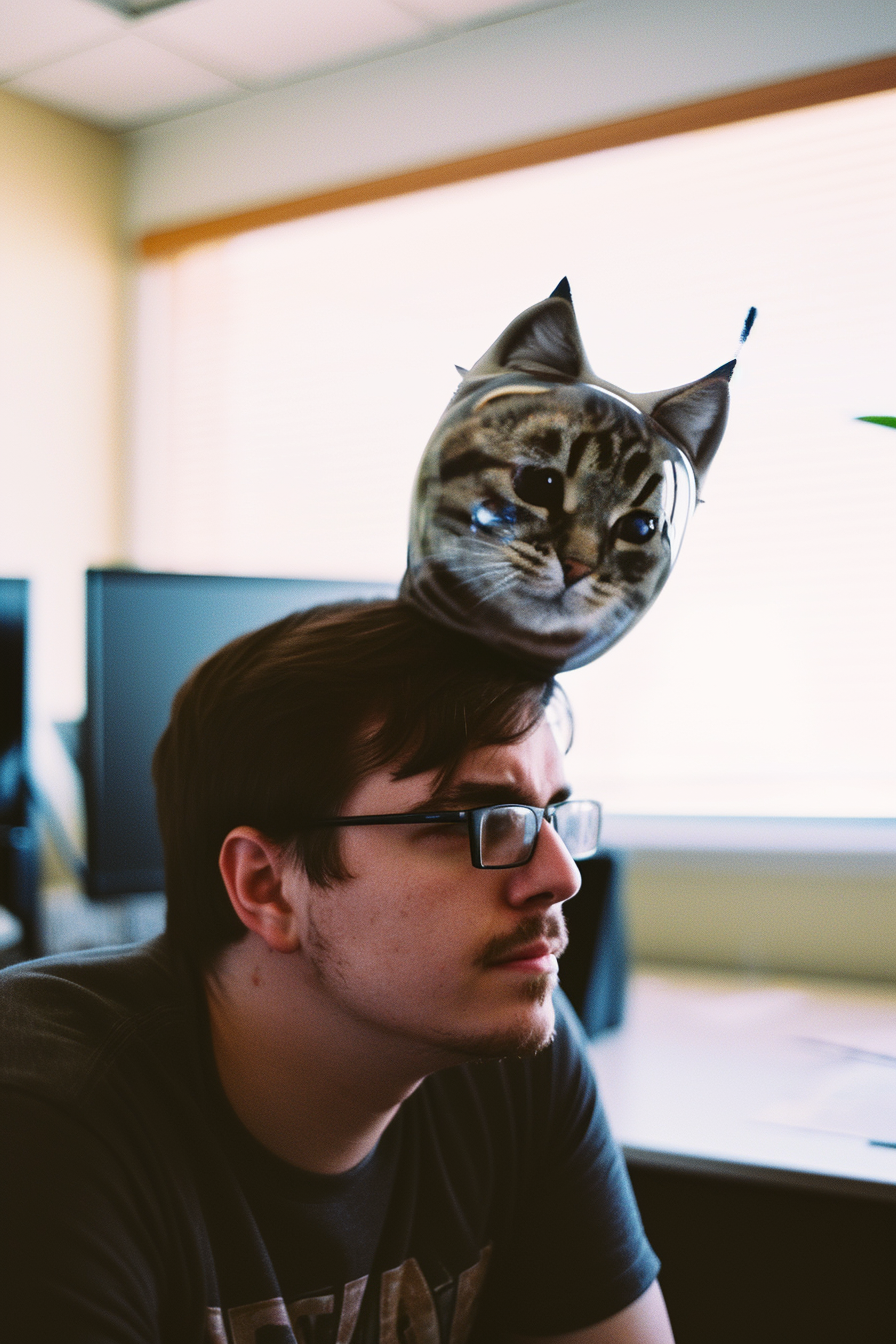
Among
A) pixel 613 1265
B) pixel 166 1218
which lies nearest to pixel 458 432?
pixel 166 1218

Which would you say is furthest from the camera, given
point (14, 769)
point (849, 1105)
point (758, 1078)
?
point (14, 769)

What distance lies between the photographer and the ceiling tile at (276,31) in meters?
2.21

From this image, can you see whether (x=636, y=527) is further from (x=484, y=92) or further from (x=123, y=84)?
(x=123, y=84)

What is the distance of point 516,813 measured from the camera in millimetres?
887

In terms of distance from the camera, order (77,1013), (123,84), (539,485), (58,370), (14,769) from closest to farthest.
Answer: (539,485) → (77,1013) → (14,769) → (123,84) → (58,370)

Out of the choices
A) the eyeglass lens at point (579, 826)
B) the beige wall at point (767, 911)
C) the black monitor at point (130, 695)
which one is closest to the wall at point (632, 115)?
the beige wall at point (767, 911)

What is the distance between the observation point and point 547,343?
0.76 meters

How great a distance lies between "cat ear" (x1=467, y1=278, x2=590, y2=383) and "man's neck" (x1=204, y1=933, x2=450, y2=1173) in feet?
1.54

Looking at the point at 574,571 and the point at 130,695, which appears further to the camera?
the point at 130,695

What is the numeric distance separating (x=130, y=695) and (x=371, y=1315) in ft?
3.02

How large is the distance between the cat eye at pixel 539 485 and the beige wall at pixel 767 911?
4.69 feet

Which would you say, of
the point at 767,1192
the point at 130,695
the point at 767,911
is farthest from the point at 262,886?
the point at 767,911

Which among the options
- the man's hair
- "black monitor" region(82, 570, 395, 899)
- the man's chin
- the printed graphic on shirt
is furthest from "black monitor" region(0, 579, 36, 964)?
the man's chin

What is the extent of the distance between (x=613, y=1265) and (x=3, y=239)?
2.34 m
